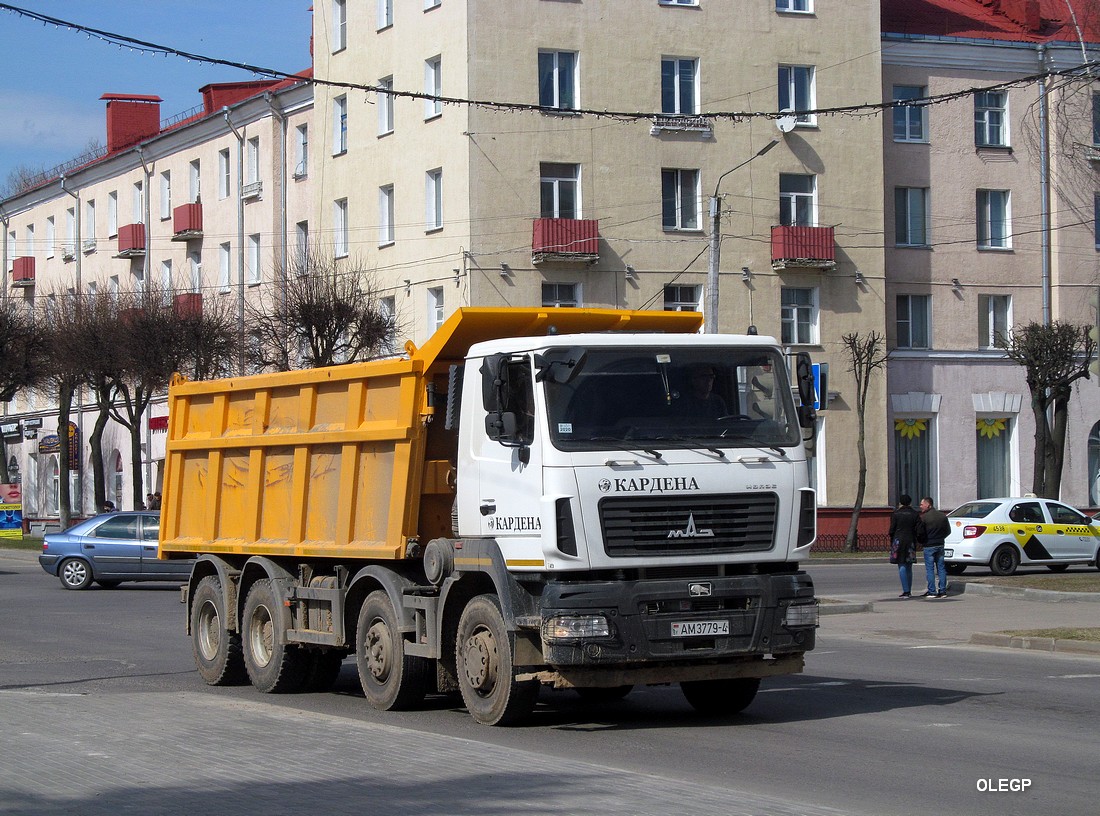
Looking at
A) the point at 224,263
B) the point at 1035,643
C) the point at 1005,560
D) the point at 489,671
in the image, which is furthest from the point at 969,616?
the point at 224,263

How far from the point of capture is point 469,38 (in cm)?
3997

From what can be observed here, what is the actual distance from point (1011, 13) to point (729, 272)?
48.8ft

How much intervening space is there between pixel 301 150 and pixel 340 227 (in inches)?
149

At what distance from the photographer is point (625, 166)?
41406 mm

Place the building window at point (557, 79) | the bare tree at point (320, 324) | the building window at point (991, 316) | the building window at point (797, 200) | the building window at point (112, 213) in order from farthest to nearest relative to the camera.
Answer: the building window at point (112, 213) < the building window at point (991, 316) < the building window at point (797, 200) < the building window at point (557, 79) < the bare tree at point (320, 324)

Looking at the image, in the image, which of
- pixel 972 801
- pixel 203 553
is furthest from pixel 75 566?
pixel 972 801

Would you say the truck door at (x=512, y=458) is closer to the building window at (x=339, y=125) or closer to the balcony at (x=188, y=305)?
the building window at (x=339, y=125)

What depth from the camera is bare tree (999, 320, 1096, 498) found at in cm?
3922

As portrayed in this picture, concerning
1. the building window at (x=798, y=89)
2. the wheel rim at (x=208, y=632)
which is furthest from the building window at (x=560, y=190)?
the wheel rim at (x=208, y=632)

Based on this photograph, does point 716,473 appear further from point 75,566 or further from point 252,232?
point 252,232

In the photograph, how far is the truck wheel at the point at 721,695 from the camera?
39.3ft

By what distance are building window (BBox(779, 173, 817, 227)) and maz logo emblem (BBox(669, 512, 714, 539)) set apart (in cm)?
3317

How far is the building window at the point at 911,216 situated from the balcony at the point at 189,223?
23378 millimetres

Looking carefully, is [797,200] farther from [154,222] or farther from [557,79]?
[154,222]
